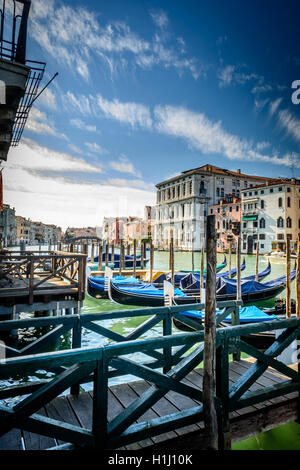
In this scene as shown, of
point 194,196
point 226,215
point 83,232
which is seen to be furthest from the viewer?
point 83,232

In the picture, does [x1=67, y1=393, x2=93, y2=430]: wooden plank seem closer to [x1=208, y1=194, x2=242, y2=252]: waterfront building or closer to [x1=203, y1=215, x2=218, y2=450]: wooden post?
[x1=203, y1=215, x2=218, y2=450]: wooden post

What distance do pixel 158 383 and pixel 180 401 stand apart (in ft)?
2.71

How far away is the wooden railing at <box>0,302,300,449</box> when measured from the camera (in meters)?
1.61

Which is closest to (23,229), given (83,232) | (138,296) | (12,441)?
(83,232)

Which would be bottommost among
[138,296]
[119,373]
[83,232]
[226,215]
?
[138,296]

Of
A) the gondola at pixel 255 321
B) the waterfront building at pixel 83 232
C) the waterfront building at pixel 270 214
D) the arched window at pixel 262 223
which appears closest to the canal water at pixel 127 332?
the gondola at pixel 255 321

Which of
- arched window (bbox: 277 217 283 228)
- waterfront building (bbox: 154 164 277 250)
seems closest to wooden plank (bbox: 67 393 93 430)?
arched window (bbox: 277 217 283 228)

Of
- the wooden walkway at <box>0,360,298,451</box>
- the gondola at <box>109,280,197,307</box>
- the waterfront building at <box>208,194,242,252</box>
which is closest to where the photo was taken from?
the wooden walkway at <box>0,360,298,451</box>

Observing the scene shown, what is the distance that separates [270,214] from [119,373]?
38.7 meters

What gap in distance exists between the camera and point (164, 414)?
2406mm

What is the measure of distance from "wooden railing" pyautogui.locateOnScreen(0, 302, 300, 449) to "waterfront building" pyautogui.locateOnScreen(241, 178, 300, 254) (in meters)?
32.9

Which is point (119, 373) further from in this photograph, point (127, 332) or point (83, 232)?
point (83, 232)
